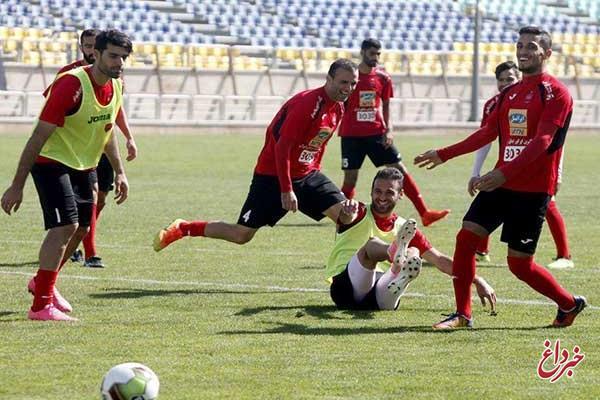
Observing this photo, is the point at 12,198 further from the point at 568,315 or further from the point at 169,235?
the point at 568,315

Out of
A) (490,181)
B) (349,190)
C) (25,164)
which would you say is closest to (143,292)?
(25,164)

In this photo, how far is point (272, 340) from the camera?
28.8ft

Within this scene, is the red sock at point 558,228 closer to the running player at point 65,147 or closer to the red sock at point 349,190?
the red sock at point 349,190

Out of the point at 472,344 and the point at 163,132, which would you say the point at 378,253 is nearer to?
the point at 472,344

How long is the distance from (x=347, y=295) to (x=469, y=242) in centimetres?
124

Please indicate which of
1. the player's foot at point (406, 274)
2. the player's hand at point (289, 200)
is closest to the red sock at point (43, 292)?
the player's hand at point (289, 200)

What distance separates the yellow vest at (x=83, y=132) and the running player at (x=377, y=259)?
1959mm

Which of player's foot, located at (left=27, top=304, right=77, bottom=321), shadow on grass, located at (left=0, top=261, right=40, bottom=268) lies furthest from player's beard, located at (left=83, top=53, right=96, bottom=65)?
player's foot, located at (left=27, top=304, right=77, bottom=321)

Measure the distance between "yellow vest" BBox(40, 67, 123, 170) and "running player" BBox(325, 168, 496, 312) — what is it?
6.43 ft

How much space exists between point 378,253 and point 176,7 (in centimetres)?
3844

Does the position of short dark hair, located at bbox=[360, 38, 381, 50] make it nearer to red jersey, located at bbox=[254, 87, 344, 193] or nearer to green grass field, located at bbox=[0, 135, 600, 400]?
green grass field, located at bbox=[0, 135, 600, 400]

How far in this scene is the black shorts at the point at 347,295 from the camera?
1012 centimetres

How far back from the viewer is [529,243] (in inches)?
364

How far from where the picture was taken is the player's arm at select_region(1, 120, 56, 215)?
30.1 feet
